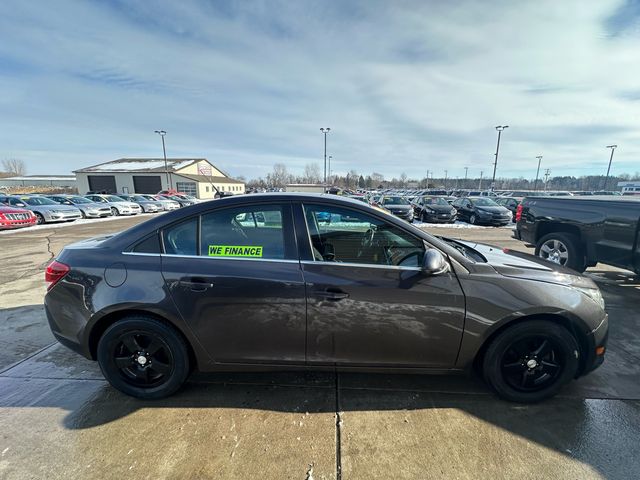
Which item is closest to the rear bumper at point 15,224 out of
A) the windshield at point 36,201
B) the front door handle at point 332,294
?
the windshield at point 36,201

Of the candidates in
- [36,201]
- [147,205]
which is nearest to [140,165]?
[147,205]

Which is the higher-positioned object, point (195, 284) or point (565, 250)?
point (195, 284)

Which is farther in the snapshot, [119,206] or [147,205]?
[147,205]

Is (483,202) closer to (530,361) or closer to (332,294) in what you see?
(530,361)

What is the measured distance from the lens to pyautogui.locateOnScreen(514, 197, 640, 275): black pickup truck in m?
4.44

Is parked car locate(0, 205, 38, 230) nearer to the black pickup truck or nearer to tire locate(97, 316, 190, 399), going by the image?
tire locate(97, 316, 190, 399)

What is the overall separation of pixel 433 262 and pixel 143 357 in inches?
95.5

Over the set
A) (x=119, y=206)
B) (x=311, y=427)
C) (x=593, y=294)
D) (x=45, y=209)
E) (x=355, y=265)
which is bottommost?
(x=119, y=206)

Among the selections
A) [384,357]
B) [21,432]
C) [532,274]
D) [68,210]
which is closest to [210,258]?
[384,357]

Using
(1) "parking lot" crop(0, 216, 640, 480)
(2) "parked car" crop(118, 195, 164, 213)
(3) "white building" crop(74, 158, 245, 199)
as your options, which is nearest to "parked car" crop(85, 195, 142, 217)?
(2) "parked car" crop(118, 195, 164, 213)

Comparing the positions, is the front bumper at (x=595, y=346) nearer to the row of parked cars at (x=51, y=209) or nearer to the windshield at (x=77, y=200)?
the row of parked cars at (x=51, y=209)

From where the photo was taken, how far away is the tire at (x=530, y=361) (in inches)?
92.7

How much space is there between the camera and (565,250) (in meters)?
5.37

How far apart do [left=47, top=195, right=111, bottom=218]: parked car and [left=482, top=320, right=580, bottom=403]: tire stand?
75.2 ft
